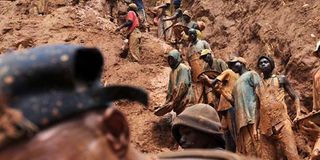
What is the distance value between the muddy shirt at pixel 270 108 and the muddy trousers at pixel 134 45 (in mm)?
5027

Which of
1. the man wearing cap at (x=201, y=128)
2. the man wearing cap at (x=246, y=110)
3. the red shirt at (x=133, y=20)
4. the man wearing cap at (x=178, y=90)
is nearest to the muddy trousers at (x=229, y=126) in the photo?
the man wearing cap at (x=246, y=110)

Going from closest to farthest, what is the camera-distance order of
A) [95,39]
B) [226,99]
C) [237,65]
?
[226,99] < [237,65] < [95,39]

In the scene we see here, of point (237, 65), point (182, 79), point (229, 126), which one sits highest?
point (237, 65)

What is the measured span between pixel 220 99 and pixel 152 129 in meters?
1.46

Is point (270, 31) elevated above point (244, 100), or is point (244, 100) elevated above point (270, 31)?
point (244, 100)

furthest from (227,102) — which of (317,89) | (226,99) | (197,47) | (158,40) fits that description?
(158,40)

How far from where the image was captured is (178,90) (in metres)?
11.1

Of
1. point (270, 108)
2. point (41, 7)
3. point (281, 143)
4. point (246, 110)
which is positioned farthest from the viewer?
point (41, 7)

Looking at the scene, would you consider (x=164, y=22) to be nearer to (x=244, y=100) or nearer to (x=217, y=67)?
(x=217, y=67)

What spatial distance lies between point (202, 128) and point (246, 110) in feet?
21.7

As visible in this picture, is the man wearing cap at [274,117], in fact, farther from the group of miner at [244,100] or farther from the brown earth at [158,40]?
the brown earth at [158,40]

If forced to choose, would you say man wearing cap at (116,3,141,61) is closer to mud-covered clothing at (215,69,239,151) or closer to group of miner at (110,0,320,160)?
group of miner at (110,0,320,160)

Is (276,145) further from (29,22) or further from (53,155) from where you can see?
(53,155)

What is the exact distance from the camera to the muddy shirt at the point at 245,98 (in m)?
9.82
